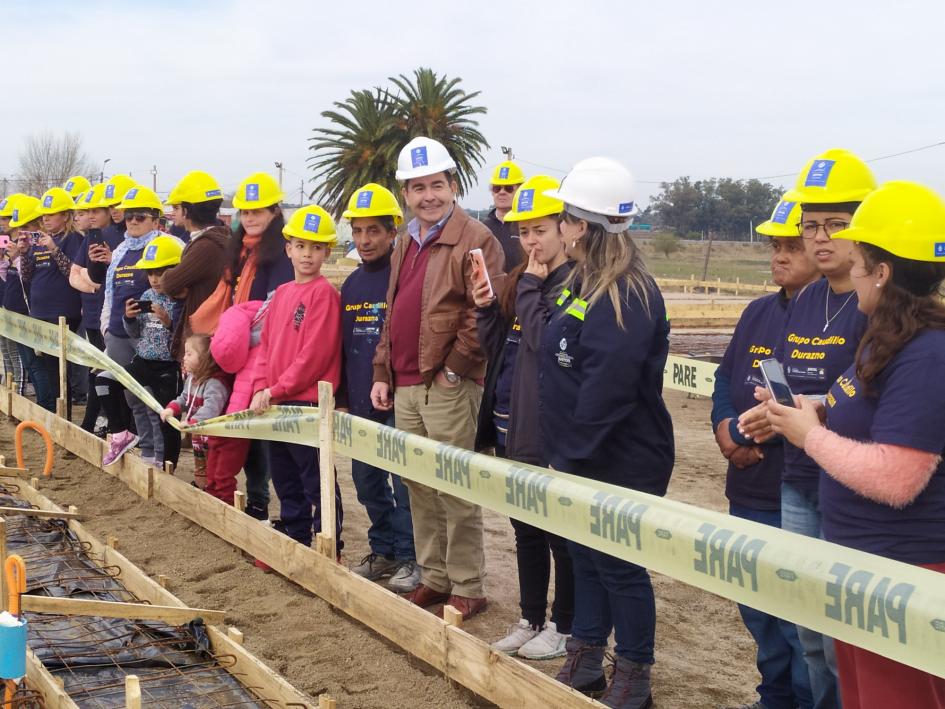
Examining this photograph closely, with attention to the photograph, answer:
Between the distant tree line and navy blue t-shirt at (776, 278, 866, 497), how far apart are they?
66.3 m

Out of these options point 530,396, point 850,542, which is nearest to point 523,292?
point 530,396

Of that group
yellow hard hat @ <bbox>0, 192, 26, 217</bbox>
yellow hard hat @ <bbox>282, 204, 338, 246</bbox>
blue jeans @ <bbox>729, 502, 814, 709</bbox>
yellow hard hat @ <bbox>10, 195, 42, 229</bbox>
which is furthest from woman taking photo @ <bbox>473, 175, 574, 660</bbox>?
yellow hard hat @ <bbox>0, 192, 26, 217</bbox>

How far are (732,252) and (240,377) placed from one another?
61760mm

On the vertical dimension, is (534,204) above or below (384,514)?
above

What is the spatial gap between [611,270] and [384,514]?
8.64ft

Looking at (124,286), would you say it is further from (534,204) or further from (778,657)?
(778,657)

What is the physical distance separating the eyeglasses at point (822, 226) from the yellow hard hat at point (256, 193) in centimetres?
383

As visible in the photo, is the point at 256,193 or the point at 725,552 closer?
the point at 725,552

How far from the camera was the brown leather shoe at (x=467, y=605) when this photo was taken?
17.5 feet

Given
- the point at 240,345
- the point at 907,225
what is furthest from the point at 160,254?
the point at 907,225

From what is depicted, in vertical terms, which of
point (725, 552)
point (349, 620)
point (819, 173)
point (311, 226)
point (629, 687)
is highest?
point (819, 173)

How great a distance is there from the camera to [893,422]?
270cm

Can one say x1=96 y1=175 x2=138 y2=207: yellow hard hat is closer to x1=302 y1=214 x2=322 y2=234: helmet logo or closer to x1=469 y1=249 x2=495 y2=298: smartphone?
x1=302 y1=214 x2=322 y2=234: helmet logo

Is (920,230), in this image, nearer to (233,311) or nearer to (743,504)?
(743,504)
